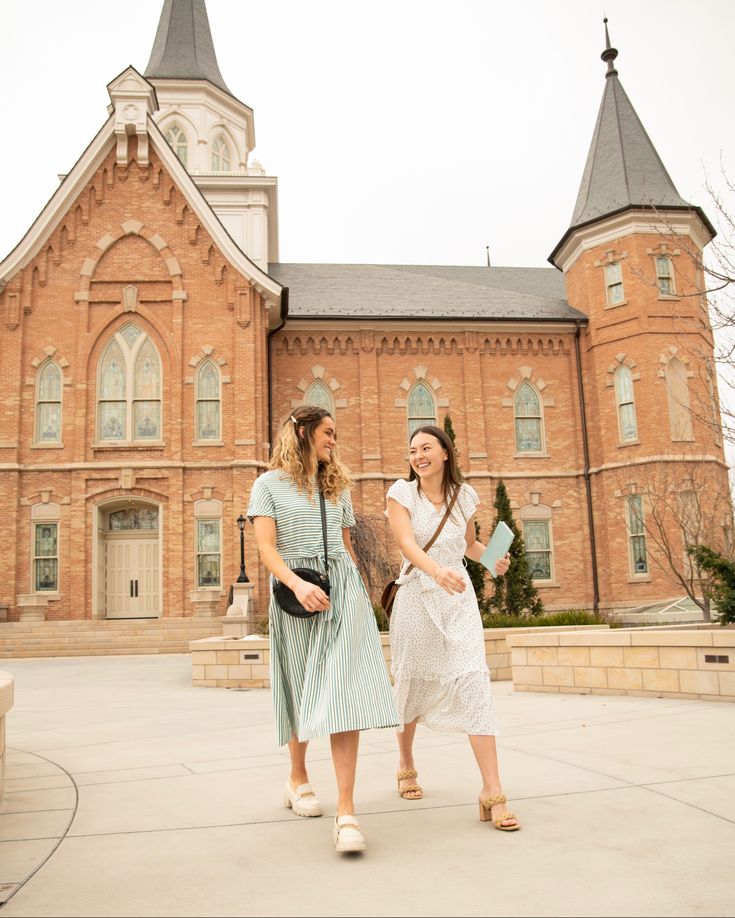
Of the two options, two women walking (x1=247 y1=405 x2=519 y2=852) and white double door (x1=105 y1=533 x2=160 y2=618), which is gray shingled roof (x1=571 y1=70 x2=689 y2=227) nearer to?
white double door (x1=105 y1=533 x2=160 y2=618)

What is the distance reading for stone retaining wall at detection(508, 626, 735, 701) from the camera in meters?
8.47

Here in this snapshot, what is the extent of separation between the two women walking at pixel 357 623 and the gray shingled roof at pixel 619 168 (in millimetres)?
24106

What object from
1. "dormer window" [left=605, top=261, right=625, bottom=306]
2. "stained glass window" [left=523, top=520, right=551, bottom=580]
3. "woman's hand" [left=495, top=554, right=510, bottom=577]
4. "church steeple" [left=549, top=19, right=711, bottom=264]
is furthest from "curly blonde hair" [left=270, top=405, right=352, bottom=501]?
"dormer window" [left=605, top=261, right=625, bottom=306]

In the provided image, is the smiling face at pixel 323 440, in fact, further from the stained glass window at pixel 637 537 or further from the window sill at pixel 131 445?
the stained glass window at pixel 637 537

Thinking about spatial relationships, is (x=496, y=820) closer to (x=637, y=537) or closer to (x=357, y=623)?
(x=357, y=623)

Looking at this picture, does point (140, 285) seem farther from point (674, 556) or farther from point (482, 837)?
point (482, 837)

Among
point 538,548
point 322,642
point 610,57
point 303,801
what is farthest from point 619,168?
point 303,801

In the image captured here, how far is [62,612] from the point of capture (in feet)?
74.2

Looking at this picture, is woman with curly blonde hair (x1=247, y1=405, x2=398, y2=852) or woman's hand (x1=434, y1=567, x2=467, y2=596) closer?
woman with curly blonde hair (x1=247, y1=405, x2=398, y2=852)

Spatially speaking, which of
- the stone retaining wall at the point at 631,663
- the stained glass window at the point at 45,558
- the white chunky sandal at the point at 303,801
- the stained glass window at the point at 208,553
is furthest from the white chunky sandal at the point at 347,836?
the stained glass window at the point at 45,558

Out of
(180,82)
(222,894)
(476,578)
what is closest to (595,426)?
(476,578)

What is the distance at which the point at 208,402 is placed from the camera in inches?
955

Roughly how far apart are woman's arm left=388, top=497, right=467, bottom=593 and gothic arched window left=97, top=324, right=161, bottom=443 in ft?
66.6

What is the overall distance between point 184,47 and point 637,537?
2535cm
